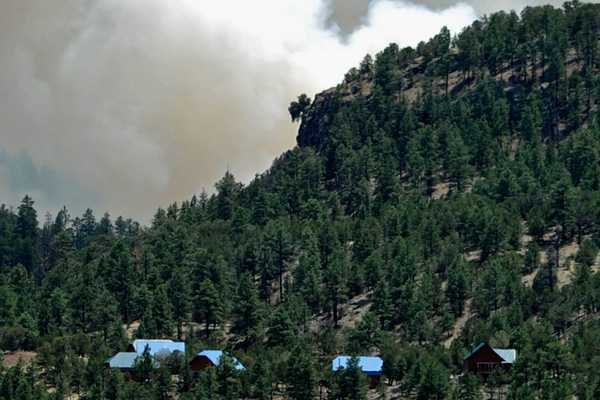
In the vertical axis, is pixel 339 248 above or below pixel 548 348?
above

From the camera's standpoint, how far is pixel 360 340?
545 feet

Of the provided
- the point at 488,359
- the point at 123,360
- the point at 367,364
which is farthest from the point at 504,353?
the point at 123,360

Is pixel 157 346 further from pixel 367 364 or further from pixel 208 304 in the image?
pixel 367 364

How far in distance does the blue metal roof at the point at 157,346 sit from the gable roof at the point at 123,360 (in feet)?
6.81

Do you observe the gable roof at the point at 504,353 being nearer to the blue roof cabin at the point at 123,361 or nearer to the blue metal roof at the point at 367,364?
the blue metal roof at the point at 367,364

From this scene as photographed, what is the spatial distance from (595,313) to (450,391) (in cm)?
3413

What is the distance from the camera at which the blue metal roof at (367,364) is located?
154 meters

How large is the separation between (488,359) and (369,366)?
16716 mm

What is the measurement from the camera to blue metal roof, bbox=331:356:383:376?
506ft

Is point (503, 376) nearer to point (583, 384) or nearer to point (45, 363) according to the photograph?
point (583, 384)

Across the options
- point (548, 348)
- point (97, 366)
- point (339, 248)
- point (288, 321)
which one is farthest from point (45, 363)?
point (548, 348)

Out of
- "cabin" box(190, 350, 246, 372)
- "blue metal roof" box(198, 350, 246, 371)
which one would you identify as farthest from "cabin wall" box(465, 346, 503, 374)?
"cabin" box(190, 350, 246, 372)

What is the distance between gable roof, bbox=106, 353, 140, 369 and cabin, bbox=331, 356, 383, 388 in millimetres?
27702

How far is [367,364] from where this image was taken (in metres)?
156
